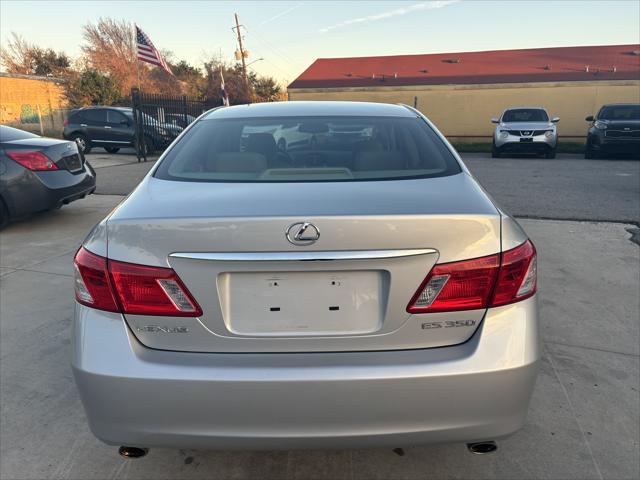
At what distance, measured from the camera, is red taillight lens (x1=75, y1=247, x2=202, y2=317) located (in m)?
1.64

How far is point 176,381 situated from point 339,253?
26.5 inches

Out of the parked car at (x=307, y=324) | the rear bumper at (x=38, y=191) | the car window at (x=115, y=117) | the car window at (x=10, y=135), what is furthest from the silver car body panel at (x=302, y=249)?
the car window at (x=115, y=117)

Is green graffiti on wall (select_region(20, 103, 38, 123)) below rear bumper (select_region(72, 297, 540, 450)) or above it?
above

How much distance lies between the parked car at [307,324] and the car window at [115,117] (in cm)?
1708

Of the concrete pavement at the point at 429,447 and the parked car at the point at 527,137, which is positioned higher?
the parked car at the point at 527,137

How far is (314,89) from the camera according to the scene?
→ 2748 centimetres

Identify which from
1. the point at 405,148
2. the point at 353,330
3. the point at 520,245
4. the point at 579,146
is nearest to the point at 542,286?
the point at 405,148

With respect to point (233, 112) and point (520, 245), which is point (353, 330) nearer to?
point (520, 245)

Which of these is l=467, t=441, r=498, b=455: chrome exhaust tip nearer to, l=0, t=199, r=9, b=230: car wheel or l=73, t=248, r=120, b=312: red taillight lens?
l=73, t=248, r=120, b=312: red taillight lens

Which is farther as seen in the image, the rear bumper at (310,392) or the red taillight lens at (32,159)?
the red taillight lens at (32,159)

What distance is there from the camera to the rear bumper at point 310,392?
5.29 ft

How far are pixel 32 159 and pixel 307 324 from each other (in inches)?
233

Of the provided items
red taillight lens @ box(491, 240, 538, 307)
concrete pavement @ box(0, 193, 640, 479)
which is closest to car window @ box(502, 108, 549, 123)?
concrete pavement @ box(0, 193, 640, 479)

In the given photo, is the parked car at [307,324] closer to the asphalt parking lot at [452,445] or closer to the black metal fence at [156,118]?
the asphalt parking lot at [452,445]
